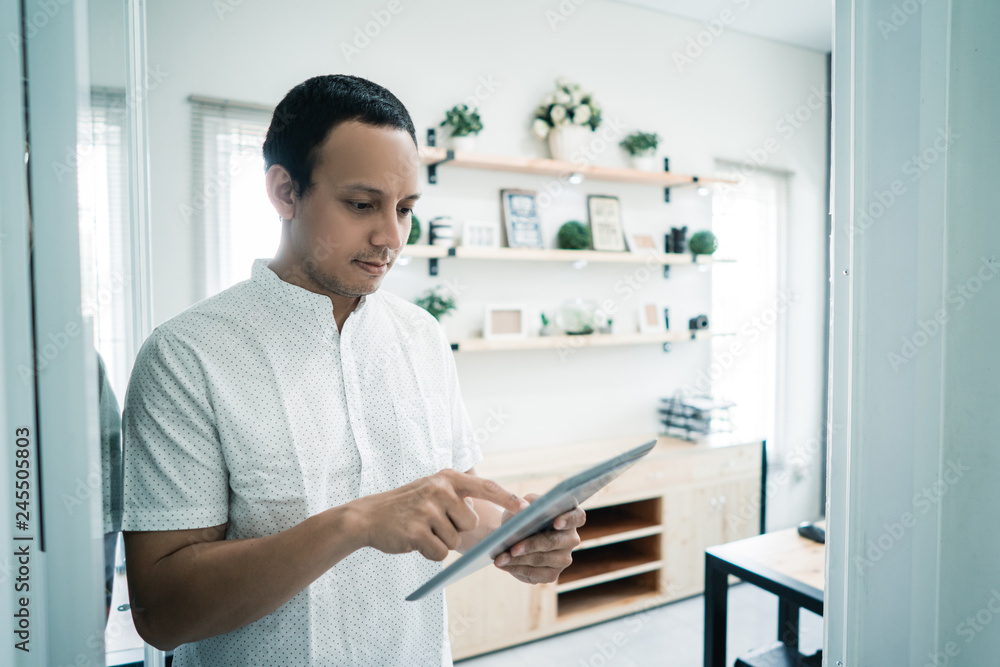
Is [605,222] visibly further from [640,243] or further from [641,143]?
[641,143]

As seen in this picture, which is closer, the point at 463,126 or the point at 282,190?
the point at 282,190

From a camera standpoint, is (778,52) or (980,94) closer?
(980,94)

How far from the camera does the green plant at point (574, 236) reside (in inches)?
123

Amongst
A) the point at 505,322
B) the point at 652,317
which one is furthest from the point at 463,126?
the point at 652,317

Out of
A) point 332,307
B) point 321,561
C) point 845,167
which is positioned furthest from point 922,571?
point 332,307

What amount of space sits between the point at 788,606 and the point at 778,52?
3.52m

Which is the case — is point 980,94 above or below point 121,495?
above

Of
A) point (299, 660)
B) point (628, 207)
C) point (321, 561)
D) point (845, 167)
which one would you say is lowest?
point (299, 660)

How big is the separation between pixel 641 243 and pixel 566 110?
0.88m

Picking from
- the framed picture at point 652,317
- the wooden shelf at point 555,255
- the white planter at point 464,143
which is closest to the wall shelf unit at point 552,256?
the wooden shelf at point 555,255

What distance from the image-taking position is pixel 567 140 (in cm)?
310

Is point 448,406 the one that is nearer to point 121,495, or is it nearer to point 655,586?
point 121,495

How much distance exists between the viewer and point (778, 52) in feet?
13.2

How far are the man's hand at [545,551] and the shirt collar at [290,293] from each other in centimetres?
47
